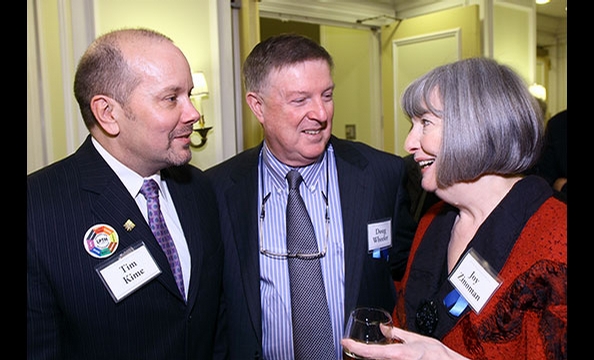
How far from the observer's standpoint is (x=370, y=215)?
183 cm

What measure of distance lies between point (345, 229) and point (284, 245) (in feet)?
0.81

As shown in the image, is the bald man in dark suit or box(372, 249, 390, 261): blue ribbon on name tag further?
box(372, 249, 390, 261): blue ribbon on name tag

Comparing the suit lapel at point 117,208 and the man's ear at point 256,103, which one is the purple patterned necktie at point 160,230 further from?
the man's ear at point 256,103

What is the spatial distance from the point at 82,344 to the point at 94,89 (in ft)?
2.52

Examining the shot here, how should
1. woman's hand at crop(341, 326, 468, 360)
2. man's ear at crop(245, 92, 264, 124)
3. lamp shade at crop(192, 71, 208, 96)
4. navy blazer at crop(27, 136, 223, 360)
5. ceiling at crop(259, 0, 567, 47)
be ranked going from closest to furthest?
woman's hand at crop(341, 326, 468, 360) < navy blazer at crop(27, 136, 223, 360) < man's ear at crop(245, 92, 264, 124) < lamp shade at crop(192, 71, 208, 96) < ceiling at crop(259, 0, 567, 47)

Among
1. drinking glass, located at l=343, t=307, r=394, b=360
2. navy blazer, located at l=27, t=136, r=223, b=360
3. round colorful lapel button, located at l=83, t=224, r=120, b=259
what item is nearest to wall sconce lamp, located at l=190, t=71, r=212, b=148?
navy blazer, located at l=27, t=136, r=223, b=360

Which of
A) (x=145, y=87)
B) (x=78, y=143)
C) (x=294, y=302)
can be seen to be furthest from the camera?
(x=78, y=143)

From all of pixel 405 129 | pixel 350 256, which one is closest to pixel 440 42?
pixel 405 129

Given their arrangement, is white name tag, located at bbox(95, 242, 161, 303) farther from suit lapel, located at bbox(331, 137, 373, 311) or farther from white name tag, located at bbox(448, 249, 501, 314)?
white name tag, located at bbox(448, 249, 501, 314)

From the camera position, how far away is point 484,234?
1340 millimetres

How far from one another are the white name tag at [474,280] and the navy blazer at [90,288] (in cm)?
81

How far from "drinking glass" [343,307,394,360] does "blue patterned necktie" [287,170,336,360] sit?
1.69 feet

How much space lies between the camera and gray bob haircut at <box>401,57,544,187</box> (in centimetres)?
130

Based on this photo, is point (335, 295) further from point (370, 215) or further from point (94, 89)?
point (94, 89)
